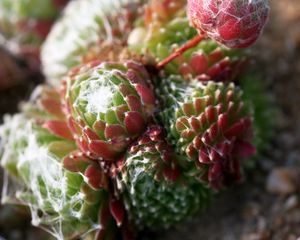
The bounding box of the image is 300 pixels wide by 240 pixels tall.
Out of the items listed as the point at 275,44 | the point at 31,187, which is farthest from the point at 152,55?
the point at 275,44

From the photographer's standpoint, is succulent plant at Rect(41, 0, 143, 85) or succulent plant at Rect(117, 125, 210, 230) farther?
succulent plant at Rect(41, 0, 143, 85)

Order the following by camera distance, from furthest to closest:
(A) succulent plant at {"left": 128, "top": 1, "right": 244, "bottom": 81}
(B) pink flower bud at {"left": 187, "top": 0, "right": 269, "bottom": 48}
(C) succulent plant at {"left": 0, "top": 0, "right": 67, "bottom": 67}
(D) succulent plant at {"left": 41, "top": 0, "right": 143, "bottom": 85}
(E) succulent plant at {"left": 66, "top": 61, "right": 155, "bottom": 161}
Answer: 1. (C) succulent plant at {"left": 0, "top": 0, "right": 67, "bottom": 67}
2. (D) succulent plant at {"left": 41, "top": 0, "right": 143, "bottom": 85}
3. (A) succulent plant at {"left": 128, "top": 1, "right": 244, "bottom": 81}
4. (E) succulent plant at {"left": 66, "top": 61, "right": 155, "bottom": 161}
5. (B) pink flower bud at {"left": 187, "top": 0, "right": 269, "bottom": 48}

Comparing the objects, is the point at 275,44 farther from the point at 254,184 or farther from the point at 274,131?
the point at 254,184

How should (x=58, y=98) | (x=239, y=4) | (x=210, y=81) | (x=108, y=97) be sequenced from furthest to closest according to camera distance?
(x=58, y=98) → (x=210, y=81) → (x=108, y=97) → (x=239, y=4)

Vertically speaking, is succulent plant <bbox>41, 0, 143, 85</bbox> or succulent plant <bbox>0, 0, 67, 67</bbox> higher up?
succulent plant <bbox>0, 0, 67, 67</bbox>

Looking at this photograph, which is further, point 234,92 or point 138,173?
point 234,92

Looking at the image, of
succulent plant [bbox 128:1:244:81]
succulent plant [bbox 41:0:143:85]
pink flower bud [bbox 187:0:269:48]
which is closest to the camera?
pink flower bud [bbox 187:0:269:48]

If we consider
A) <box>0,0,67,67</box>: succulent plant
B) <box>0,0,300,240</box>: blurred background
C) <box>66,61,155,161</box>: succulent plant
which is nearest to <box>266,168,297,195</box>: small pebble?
<box>0,0,300,240</box>: blurred background

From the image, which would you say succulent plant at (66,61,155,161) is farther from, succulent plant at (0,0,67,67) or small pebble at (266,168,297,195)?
succulent plant at (0,0,67,67)
